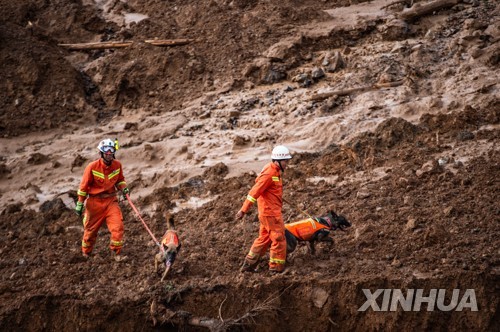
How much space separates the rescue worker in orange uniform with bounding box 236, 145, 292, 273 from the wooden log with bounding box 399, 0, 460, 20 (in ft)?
27.5

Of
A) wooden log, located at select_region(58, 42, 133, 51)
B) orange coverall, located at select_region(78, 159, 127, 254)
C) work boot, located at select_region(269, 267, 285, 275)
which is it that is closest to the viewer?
work boot, located at select_region(269, 267, 285, 275)

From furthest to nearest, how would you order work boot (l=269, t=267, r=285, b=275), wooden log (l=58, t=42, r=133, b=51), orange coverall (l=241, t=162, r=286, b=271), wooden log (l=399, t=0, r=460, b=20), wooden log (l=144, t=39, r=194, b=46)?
wooden log (l=58, t=42, r=133, b=51), wooden log (l=144, t=39, r=194, b=46), wooden log (l=399, t=0, r=460, b=20), work boot (l=269, t=267, r=285, b=275), orange coverall (l=241, t=162, r=286, b=271)

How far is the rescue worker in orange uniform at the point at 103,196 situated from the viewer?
327 inches

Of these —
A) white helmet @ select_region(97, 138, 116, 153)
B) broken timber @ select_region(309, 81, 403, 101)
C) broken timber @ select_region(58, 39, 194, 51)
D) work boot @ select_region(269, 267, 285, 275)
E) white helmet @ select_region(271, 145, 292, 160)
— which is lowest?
work boot @ select_region(269, 267, 285, 275)

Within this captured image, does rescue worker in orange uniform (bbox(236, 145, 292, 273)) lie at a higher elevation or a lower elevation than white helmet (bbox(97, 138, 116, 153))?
lower

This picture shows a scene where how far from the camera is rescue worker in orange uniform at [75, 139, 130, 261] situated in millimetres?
8312

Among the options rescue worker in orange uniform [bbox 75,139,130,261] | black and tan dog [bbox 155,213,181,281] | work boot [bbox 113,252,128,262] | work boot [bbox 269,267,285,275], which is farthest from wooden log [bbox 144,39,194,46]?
work boot [bbox 269,267,285,275]

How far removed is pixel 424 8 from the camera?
47.3ft

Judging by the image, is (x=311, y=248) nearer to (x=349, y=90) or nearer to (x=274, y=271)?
(x=274, y=271)

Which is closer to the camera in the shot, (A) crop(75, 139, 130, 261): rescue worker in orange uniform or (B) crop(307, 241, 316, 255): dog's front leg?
(B) crop(307, 241, 316, 255): dog's front leg

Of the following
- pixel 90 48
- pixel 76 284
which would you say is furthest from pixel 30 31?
pixel 76 284

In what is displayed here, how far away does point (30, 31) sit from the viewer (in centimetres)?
1678

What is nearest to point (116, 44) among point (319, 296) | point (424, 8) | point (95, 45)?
point (95, 45)

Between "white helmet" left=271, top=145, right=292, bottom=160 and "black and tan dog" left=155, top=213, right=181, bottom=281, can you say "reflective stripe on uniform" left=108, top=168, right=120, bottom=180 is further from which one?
"white helmet" left=271, top=145, right=292, bottom=160
